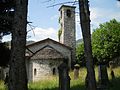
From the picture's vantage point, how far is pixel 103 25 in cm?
5047

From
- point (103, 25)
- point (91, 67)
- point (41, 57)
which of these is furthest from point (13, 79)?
point (103, 25)

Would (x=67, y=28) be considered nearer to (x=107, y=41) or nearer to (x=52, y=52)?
(x=107, y=41)

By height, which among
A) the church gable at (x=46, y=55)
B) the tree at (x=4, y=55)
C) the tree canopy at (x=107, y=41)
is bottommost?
the tree at (x=4, y=55)

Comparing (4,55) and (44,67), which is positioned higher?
(4,55)

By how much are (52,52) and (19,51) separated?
33.7 m

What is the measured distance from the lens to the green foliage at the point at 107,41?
4688 centimetres

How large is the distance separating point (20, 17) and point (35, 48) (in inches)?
1538

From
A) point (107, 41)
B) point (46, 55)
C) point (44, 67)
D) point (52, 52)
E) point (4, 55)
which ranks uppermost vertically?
point (107, 41)

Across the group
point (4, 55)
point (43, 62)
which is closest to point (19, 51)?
point (4, 55)

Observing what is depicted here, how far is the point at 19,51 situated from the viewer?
9.73 meters

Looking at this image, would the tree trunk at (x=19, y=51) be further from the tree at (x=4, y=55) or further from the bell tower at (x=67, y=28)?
the bell tower at (x=67, y=28)

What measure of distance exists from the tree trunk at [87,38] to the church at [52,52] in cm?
2964

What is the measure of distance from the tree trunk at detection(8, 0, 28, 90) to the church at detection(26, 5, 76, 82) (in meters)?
31.0

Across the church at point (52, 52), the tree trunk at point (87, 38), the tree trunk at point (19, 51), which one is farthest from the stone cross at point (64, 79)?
the church at point (52, 52)
